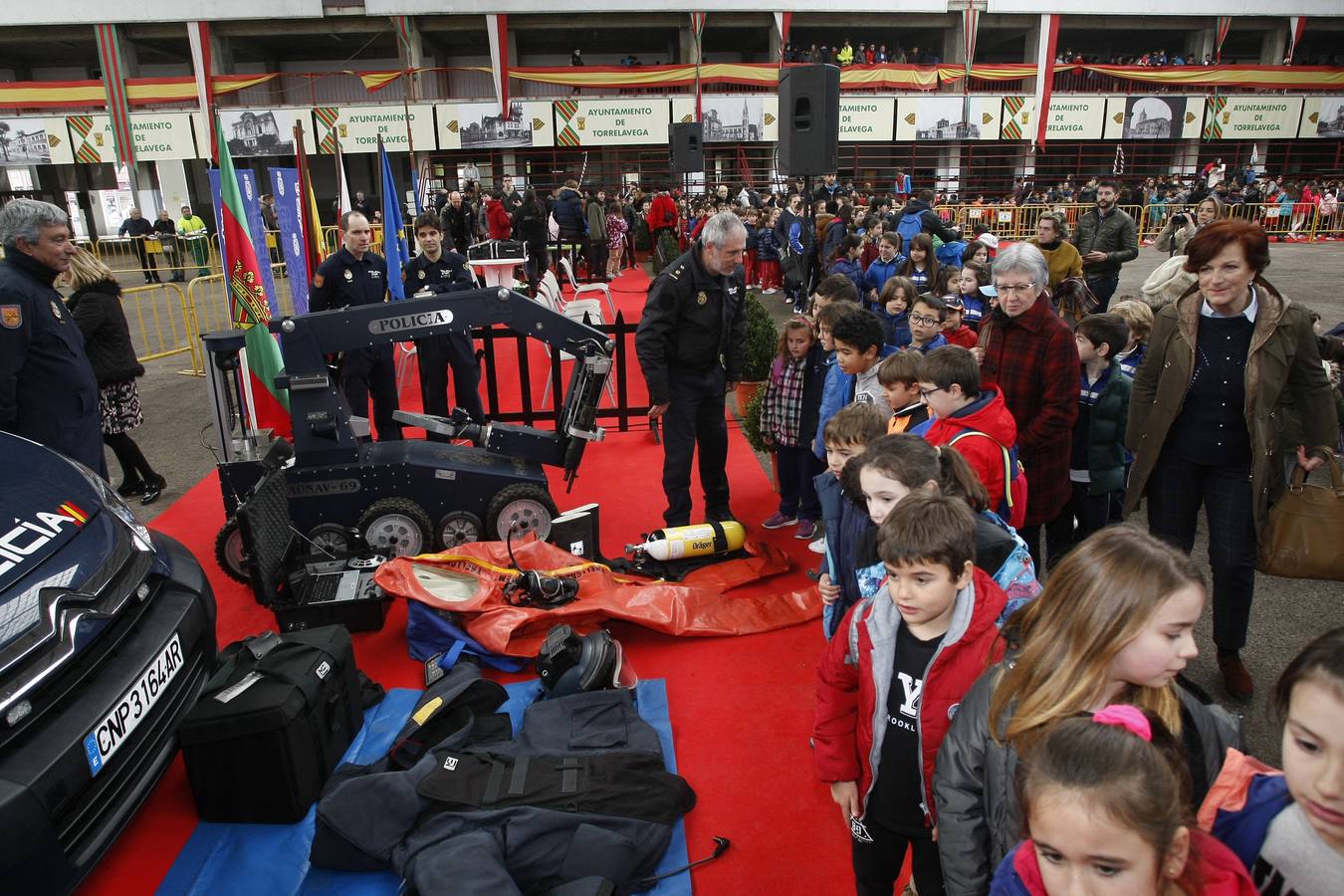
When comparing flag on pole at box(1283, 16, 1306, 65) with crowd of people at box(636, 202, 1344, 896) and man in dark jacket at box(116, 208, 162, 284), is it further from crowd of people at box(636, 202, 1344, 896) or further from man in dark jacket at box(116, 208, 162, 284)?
man in dark jacket at box(116, 208, 162, 284)

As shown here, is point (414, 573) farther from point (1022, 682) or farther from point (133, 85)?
point (133, 85)

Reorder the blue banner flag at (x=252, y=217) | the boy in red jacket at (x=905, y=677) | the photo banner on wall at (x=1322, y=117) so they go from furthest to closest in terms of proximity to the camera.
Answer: the photo banner on wall at (x=1322, y=117) < the blue banner flag at (x=252, y=217) < the boy in red jacket at (x=905, y=677)

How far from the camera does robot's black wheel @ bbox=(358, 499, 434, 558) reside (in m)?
4.86

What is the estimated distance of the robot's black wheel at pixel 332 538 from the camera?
4.80 metres

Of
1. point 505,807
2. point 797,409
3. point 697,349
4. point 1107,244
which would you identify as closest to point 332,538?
point 697,349

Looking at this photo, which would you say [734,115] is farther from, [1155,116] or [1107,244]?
[1107,244]

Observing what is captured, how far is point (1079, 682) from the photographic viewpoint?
1.60 metres

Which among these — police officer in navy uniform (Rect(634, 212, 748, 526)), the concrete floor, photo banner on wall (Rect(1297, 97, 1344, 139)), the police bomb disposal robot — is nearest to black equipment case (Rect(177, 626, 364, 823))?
the police bomb disposal robot

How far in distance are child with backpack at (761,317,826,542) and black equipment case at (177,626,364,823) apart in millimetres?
3018

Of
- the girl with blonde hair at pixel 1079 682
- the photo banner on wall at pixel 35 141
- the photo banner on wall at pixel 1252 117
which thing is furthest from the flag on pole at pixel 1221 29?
the photo banner on wall at pixel 35 141

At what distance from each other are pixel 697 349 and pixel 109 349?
4.31 meters

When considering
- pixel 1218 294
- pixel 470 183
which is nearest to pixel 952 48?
pixel 470 183

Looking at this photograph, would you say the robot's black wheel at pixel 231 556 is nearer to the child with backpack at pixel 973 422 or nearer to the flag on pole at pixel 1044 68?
the child with backpack at pixel 973 422

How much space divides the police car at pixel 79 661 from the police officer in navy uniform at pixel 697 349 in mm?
2665
